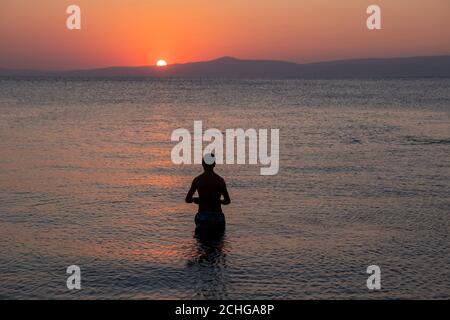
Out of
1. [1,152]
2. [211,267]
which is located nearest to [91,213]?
[211,267]

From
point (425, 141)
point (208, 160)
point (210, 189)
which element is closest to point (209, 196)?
point (210, 189)

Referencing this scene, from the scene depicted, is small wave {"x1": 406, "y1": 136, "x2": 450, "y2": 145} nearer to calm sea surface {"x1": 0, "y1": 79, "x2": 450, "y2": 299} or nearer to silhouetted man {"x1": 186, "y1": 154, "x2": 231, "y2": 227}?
calm sea surface {"x1": 0, "y1": 79, "x2": 450, "y2": 299}

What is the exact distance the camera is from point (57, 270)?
44.4 ft

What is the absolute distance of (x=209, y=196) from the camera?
15.9 m

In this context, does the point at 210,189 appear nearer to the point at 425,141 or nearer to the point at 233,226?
the point at 233,226

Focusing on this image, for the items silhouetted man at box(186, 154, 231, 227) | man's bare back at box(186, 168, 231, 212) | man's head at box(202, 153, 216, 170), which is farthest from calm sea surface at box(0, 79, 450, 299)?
man's head at box(202, 153, 216, 170)

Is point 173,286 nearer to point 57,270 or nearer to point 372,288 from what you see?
point 57,270

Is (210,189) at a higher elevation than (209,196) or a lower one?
higher

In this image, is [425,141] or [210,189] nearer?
[210,189]

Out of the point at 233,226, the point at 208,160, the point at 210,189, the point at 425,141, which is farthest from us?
the point at 425,141

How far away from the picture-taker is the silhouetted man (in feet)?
52.0

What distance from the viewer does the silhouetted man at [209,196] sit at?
15852 mm

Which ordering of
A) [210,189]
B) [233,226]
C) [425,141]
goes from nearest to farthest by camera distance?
[210,189] → [233,226] → [425,141]
